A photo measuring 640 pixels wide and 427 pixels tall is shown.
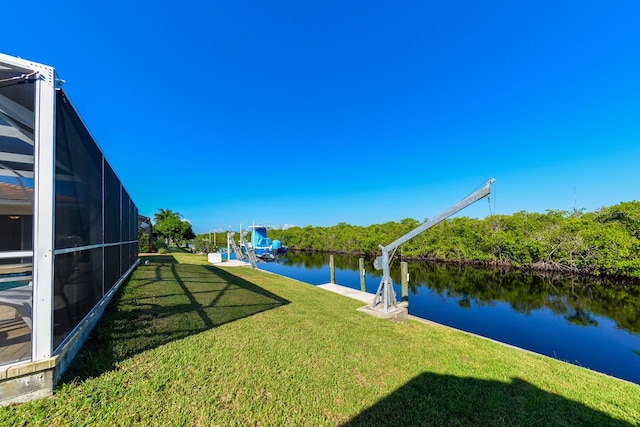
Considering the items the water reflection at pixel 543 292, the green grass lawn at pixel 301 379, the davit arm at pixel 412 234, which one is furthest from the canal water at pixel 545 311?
the davit arm at pixel 412 234

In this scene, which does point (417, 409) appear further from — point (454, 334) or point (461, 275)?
point (461, 275)

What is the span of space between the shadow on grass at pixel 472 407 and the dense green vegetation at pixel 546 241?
58.7 feet

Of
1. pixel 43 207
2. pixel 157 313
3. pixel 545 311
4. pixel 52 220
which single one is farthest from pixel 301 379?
pixel 545 311

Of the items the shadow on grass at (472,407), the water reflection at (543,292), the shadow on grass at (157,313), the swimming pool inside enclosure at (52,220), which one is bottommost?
the water reflection at (543,292)

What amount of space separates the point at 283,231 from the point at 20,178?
147 ft

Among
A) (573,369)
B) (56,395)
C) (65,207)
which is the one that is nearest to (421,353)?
(573,369)

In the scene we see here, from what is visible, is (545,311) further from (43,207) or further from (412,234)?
(43,207)

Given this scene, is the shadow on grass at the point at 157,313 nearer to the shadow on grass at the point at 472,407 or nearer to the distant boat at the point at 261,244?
the shadow on grass at the point at 472,407

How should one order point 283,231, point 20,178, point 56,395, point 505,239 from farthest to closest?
point 283,231, point 505,239, point 20,178, point 56,395

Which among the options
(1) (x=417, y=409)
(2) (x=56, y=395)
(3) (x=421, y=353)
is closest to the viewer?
(2) (x=56, y=395)

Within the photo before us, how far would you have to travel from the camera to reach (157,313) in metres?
4.54

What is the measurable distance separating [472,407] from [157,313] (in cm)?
474

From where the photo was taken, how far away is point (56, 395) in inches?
85.4

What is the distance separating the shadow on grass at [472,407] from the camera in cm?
238
